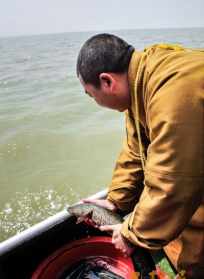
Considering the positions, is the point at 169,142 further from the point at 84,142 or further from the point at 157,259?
the point at 84,142

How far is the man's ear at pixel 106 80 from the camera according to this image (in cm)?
190

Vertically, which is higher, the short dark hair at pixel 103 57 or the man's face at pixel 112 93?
the short dark hair at pixel 103 57

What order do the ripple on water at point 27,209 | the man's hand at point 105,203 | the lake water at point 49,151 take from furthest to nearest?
the lake water at point 49,151 < the ripple on water at point 27,209 < the man's hand at point 105,203

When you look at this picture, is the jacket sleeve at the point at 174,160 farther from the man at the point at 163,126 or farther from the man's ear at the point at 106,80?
the man's ear at the point at 106,80

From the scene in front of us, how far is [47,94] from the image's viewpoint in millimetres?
15008

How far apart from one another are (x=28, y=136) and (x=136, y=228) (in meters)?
8.10

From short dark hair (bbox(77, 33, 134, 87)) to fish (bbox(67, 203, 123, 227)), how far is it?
1094 mm

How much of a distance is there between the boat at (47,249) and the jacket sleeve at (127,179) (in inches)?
12.5

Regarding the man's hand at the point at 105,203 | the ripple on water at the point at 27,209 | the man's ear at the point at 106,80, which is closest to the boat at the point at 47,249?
the man's hand at the point at 105,203

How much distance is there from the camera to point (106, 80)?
1922mm

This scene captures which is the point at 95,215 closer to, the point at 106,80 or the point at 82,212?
the point at 82,212

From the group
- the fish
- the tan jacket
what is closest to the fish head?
the fish

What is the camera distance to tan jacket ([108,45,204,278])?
1.58 meters

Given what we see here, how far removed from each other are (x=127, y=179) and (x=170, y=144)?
3.94ft
